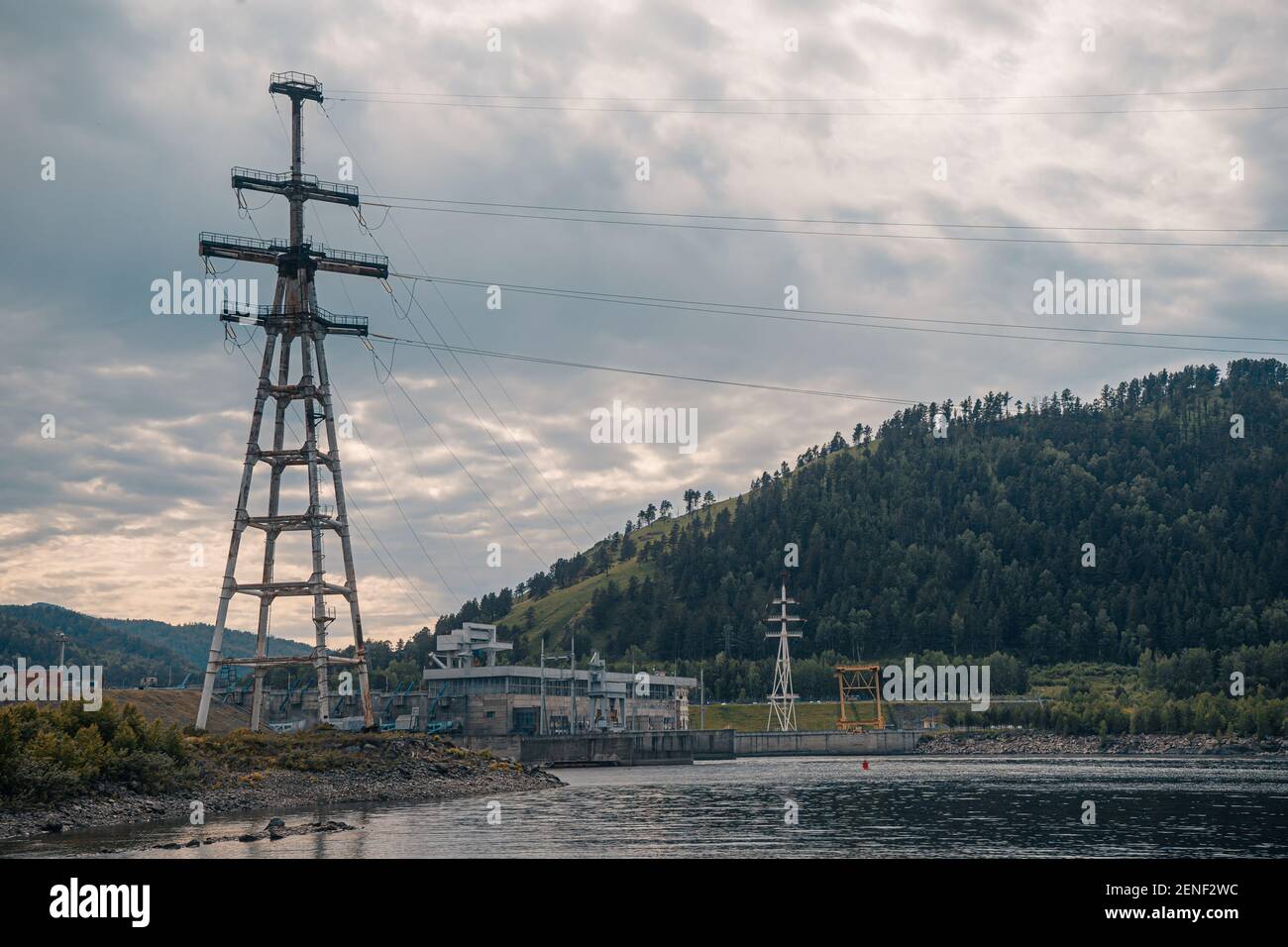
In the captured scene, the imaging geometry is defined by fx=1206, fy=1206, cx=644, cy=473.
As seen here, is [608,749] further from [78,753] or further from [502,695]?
[78,753]

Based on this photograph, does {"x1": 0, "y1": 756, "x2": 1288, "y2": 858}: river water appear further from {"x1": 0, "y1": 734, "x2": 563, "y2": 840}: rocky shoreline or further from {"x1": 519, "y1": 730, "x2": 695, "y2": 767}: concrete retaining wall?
{"x1": 519, "y1": 730, "x2": 695, "y2": 767}: concrete retaining wall

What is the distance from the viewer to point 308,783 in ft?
269

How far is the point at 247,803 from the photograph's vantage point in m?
73.6

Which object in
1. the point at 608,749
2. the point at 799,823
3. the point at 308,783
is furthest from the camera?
the point at 608,749

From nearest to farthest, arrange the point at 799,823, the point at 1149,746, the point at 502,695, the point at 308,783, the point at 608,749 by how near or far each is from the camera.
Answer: the point at 799,823, the point at 308,783, the point at 502,695, the point at 608,749, the point at 1149,746

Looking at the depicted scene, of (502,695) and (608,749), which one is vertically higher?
(502,695)

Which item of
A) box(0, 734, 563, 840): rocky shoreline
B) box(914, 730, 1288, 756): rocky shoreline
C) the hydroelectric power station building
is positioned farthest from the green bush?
box(914, 730, 1288, 756): rocky shoreline

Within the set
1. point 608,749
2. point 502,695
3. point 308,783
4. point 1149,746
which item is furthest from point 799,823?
point 1149,746

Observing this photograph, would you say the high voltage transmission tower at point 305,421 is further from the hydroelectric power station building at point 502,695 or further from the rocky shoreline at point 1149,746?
the rocky shoreline at point 1149,746

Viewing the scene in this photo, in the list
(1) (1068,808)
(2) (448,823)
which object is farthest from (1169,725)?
(2) (448,823)

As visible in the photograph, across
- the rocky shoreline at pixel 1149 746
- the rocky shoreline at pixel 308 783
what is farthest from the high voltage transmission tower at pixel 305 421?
the rocky shoreline at pixel 1149 746

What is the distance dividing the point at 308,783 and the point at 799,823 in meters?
35.9
